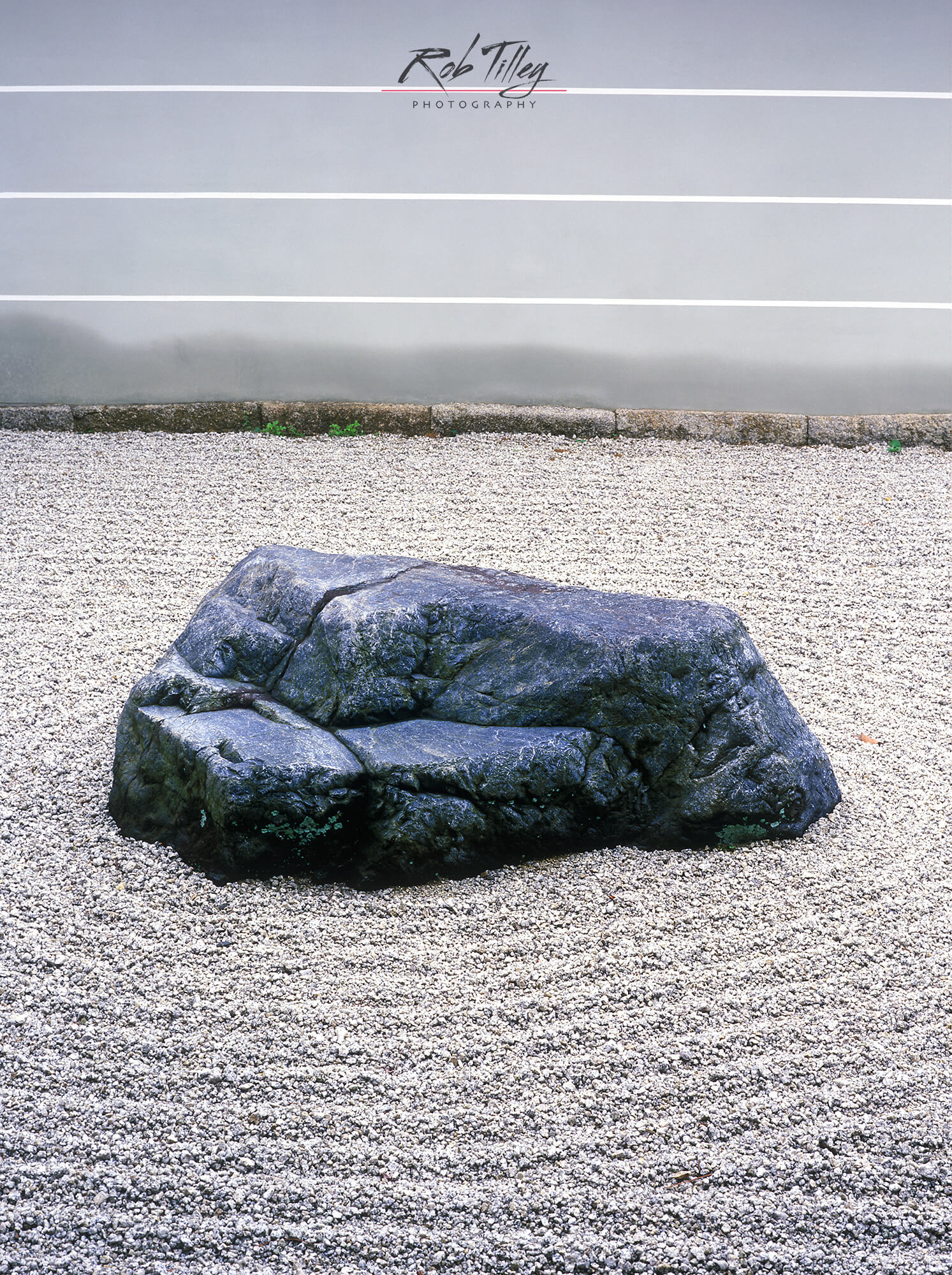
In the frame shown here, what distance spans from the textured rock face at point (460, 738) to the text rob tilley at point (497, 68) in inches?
197

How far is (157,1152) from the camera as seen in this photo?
5.37 feet

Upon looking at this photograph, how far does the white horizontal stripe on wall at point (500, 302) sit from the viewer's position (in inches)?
250

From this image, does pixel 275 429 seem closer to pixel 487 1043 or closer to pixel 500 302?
pixel 500 302

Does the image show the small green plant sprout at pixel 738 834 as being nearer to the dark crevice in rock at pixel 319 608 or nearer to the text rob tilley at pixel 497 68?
the dark crevice in rock at pixel 319 608

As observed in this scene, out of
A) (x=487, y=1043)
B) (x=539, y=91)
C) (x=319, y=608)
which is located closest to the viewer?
(x=487, y=1043)

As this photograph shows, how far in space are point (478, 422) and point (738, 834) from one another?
462 cm

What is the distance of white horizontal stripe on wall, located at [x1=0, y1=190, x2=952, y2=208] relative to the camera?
6.20 m

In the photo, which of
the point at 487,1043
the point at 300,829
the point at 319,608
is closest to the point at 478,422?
the point at 319,608

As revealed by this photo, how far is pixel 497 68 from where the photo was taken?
241 inches

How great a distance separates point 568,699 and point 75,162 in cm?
586

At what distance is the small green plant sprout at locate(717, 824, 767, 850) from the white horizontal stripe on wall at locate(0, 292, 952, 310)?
4.83 m

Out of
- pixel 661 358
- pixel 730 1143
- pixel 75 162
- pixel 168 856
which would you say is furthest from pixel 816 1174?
pixel 75 162

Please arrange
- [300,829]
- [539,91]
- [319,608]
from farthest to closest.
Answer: [539,91] → [319,608] → [300,829]

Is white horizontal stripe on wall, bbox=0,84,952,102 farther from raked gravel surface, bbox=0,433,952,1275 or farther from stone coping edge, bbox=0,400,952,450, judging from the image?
raked gravel surface, bbox=0,433,952,1275
